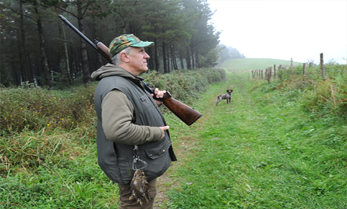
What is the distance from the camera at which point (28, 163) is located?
12.4 ft

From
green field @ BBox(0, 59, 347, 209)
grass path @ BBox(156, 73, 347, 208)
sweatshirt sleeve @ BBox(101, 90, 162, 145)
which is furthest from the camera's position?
grass path @ BBox(156, 73, 347, 208)

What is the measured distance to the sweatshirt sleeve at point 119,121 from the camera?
5.04 feet

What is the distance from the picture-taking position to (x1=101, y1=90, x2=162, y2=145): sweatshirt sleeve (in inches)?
60.5

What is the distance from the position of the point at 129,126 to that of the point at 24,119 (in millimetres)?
4338

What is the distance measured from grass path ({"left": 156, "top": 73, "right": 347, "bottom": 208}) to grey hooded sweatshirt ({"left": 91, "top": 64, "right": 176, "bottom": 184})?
80.1 inches

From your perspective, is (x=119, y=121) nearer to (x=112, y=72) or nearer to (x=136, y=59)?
(x=112, y=72)

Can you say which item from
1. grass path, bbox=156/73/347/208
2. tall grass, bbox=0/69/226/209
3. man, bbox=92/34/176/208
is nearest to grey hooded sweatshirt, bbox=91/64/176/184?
man, bbox=92/34/176/208

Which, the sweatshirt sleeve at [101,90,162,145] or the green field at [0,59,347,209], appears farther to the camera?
the green field at [0,59,347,209]

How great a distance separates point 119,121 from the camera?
1.53 meters

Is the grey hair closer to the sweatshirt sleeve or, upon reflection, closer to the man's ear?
the man's ear

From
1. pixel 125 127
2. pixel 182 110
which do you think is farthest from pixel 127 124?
pixel 182 110

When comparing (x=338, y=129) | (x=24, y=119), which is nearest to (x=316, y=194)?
(x=338, y=129)

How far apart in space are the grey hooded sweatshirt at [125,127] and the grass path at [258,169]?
203 centimetres

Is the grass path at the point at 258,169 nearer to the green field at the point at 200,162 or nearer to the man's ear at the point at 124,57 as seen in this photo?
the green field at the point at 200,162
